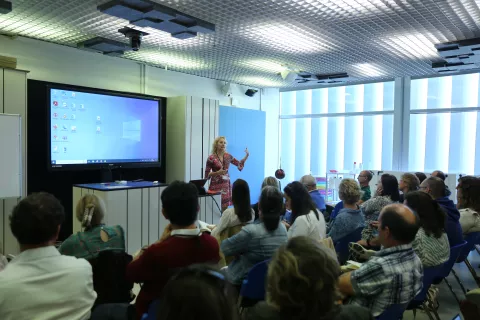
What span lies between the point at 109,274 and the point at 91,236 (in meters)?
0.35

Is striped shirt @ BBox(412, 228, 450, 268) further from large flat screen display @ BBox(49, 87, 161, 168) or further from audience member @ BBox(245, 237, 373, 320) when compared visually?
large flat screen display @ BBox(49, 87, 161, 168)

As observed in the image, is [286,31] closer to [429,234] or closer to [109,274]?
[429,234]

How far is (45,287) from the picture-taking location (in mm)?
1493

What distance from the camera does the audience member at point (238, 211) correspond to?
3.05 m

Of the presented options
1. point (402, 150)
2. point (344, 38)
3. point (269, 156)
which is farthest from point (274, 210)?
point (269, 156)

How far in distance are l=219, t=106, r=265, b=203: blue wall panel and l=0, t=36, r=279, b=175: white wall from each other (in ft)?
1.47

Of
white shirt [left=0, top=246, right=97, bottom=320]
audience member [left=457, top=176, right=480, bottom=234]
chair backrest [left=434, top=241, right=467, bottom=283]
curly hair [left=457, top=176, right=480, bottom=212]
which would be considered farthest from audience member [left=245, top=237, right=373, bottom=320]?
curly hair [left=457, top=176, right=480, bottom=212]

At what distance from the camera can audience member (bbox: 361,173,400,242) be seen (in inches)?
138

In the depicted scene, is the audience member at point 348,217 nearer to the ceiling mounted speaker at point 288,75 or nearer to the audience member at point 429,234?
the audience member at point 429,234

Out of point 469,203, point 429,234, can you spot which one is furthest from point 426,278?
point 469,203

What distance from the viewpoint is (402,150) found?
758 centimetres

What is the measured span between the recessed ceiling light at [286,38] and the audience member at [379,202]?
1.97 m

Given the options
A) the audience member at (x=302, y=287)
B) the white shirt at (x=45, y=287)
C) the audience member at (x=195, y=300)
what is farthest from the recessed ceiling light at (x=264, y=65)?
the audience member at (x=195, y=300)

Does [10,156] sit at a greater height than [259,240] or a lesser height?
greater
